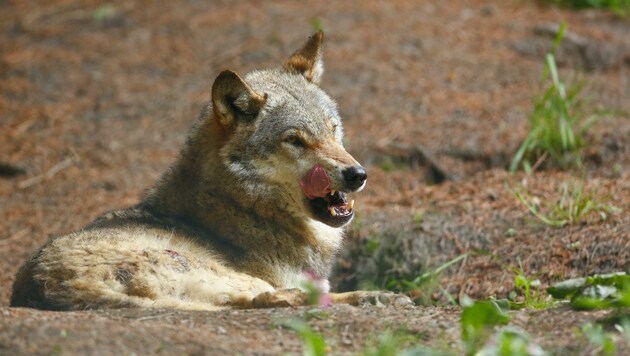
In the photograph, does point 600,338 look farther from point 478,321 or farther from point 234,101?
point 234,101

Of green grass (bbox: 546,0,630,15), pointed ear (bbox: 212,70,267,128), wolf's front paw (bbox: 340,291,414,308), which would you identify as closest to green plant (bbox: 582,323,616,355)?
wolf's front paw (bbox: 340,291,414,308)

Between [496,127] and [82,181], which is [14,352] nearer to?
[82,181]

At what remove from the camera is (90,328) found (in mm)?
4285

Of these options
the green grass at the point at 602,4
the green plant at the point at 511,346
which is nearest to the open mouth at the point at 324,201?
the green plant at the point at 511,346

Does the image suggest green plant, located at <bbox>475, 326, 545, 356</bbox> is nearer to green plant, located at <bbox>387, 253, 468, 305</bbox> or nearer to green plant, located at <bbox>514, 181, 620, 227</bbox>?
green plant, located at <bbox>387, 253, 468, 305</bbox>

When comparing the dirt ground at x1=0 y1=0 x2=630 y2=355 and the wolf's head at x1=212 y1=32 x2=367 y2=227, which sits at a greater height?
the wolf's head at x1=212 y1=32 x2=367 y2=227

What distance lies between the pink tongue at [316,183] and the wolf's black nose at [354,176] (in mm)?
136

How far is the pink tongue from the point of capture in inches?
225

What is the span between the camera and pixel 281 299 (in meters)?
5.00

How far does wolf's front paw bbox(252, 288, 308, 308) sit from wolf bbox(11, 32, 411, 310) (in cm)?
12

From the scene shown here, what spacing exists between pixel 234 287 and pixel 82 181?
16.5ft

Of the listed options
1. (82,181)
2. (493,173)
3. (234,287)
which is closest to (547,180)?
(493,173)

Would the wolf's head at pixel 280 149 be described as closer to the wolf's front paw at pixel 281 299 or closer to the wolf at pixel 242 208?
the wolf at pixel 242 208

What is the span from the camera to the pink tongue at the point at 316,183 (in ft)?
18.7
